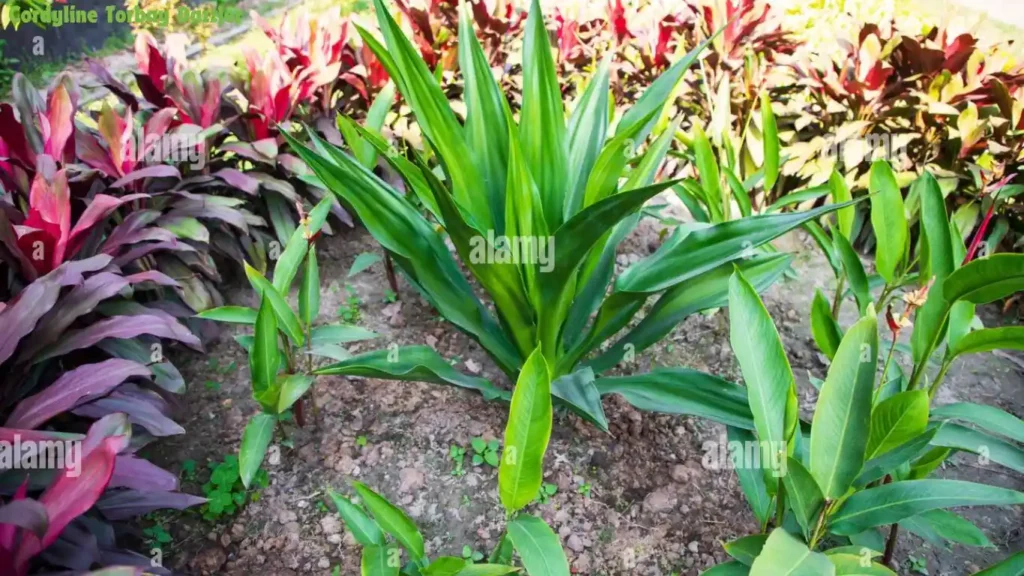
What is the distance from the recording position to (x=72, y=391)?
1.53 metres

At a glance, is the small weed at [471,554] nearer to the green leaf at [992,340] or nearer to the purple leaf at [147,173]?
the green leaf at [992,340]

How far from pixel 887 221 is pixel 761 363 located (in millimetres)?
723

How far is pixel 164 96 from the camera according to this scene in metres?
2.48

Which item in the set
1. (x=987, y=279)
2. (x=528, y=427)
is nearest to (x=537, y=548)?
(x=528, y=427)

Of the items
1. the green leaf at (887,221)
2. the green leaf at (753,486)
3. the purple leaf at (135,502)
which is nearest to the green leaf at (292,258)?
the purple leaf at (135,502)

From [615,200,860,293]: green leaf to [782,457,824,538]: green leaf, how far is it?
0.58 m

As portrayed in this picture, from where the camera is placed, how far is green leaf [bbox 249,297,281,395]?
5.65ft

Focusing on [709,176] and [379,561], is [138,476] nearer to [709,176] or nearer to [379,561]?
[379,561]

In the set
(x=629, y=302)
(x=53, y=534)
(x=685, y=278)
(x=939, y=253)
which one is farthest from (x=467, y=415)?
(x=939, y=253)

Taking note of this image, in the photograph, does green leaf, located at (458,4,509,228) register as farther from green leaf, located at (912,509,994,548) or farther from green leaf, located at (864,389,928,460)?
green leaf, located at (912,509,994,548)

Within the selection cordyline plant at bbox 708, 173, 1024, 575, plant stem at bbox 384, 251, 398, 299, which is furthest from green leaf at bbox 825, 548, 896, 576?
plant stem at bbox 384, 251, 398, 299

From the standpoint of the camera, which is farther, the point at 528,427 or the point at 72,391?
the point at 72,391

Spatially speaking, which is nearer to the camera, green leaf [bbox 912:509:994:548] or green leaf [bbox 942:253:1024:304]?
green leaf [bbox 942:253:1024:304]

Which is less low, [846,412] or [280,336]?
[846,412]
